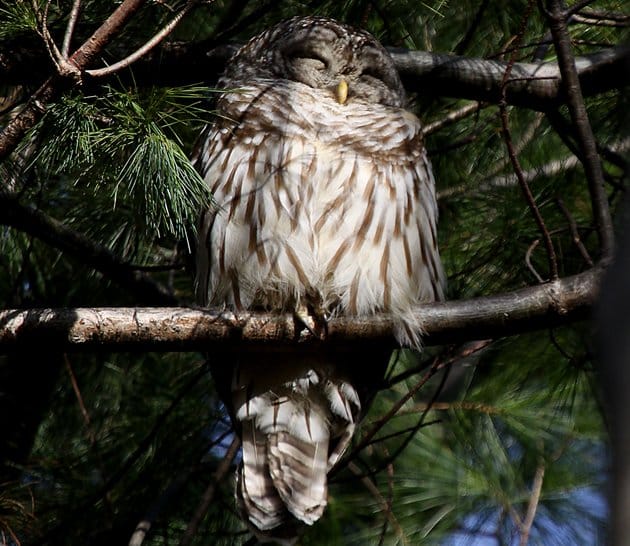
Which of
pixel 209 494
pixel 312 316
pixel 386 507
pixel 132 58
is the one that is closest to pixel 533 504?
pixel 386 507

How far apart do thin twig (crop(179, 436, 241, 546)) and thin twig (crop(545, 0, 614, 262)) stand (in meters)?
1.56

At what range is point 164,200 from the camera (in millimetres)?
2266

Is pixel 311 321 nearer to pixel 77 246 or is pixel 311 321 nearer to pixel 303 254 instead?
pixel 303 254

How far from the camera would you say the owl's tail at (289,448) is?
306 centimetres

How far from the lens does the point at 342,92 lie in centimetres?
336

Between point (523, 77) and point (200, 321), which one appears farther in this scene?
point (523, 77)

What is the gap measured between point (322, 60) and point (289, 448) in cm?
144

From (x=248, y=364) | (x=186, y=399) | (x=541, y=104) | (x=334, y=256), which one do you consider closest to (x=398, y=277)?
(x=334, y=256)

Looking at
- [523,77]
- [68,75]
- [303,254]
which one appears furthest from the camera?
[523,77]

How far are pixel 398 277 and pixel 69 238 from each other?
112 cm

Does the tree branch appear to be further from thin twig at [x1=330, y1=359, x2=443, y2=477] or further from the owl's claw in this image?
thin twig at [x1=330, y1=359, x2=443, y2=477]

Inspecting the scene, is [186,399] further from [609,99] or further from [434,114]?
[609,99]

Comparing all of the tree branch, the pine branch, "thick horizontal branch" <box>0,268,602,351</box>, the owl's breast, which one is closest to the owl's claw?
the owl's breast

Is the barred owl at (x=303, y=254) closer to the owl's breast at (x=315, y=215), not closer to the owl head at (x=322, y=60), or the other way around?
the owl's breast at (x=315, y=215)
